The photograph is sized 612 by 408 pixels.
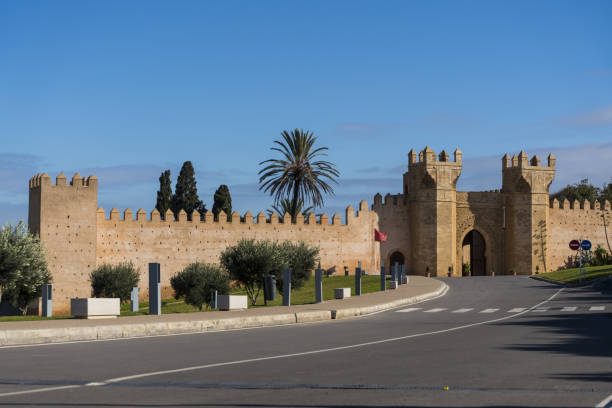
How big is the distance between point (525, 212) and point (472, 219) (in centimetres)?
382

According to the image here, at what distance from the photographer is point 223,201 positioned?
69.8 metres

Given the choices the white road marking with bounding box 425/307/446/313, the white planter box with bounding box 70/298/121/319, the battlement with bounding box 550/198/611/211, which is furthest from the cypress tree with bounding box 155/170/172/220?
the white planter box with bounding box 70/298/121/319

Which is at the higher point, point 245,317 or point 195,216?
point 195,216

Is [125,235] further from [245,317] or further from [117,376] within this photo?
[117,376]

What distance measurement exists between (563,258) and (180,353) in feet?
183

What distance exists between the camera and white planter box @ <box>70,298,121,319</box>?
1839 centimetres

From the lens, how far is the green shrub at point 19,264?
110ft

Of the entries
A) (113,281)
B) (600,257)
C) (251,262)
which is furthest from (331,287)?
(600,257)

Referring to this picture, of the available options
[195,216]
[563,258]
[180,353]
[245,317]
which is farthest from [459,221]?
[180,353]

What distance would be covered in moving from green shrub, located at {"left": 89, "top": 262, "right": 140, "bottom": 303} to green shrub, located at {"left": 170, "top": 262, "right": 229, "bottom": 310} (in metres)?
4.47

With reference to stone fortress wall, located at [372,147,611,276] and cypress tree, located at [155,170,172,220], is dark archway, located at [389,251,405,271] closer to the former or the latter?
stone fortress wall, located at [372,147,611,276]

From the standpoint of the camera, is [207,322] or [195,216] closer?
[207,322]

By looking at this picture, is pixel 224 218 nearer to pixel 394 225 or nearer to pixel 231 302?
pixel 394 225

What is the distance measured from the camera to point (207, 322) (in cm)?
1708
